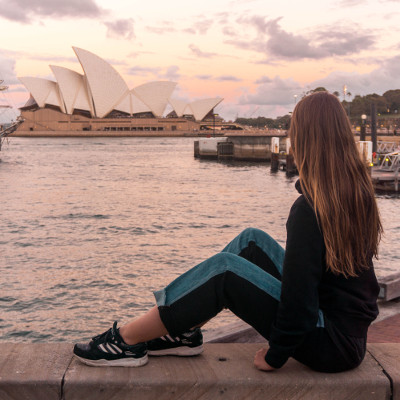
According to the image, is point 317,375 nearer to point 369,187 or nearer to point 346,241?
point 346,241

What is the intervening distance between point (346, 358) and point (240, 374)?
38 centimetres

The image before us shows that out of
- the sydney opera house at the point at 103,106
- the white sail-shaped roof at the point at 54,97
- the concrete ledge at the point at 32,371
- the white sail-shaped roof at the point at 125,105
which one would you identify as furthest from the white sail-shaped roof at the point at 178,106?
the concrete ledge at the point at 32,371

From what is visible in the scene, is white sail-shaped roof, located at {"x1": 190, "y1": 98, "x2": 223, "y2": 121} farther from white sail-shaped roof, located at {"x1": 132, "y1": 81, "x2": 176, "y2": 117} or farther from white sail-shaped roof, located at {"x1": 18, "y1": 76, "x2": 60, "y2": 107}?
white sail-shaped roof, located at {"x1": 18, "y1": 76, "x2": 60, "y2": 107}

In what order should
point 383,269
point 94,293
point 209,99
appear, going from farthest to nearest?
point 209,99, point 383,269, point 94,293

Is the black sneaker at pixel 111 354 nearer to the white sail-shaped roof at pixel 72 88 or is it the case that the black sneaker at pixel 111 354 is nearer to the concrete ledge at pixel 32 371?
the concrete ledge at pixel 32 371

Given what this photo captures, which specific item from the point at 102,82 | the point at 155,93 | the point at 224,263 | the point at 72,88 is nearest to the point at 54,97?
the point at 72,88

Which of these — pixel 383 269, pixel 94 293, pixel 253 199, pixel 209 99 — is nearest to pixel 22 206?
pixel 253 199

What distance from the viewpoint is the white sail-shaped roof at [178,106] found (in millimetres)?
104250

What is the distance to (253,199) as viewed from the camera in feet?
60.1

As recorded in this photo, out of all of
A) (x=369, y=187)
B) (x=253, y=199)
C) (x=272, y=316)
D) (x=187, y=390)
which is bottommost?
(x=253, y=199)

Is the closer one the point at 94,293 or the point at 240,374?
the point at 240,374

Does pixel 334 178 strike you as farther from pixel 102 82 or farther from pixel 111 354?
pixel 102 82

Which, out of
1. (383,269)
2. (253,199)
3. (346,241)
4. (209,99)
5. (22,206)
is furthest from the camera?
(209,99)

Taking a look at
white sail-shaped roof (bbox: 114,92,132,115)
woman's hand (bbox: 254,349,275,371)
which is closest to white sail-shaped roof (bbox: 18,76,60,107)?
white sail-shaped roof (bbox: 114,92,132,115)
